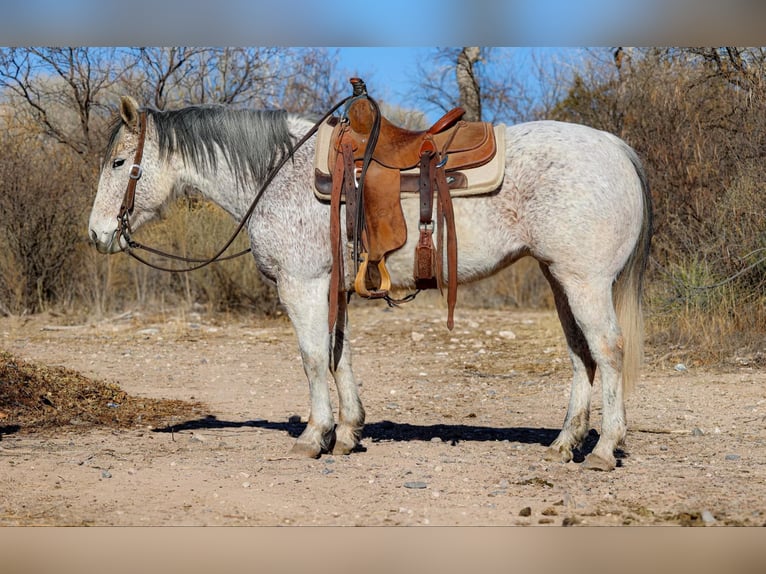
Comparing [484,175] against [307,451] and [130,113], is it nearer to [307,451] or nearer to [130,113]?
[307,451]

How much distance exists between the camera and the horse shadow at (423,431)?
19.0ft

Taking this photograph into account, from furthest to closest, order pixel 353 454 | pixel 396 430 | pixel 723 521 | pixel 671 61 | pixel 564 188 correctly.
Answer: pixel 671 61 → pixel 396 430 → pixel 353 454 → pixel 564 188 → pixel 723 521

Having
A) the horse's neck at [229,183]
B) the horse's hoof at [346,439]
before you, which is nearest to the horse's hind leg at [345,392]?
the horse's hoof at [346,439]

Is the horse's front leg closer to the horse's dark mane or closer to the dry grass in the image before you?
the horse's dark mane

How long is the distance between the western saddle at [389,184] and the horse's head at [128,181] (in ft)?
3.47

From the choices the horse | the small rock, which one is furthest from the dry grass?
the small rock

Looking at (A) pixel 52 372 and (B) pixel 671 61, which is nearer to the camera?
(A) pixel 52 372

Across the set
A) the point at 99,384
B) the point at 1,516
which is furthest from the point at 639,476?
the point at 99,384

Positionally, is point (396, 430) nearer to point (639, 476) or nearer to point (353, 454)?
point (353, 454)

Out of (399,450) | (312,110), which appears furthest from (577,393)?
(312,110)

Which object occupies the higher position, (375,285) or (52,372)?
(375,285)

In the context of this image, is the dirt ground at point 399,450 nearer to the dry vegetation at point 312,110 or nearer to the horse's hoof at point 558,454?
the horse's hoof at point 558,454

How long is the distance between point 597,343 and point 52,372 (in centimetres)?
477

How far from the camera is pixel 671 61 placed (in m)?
11.4
